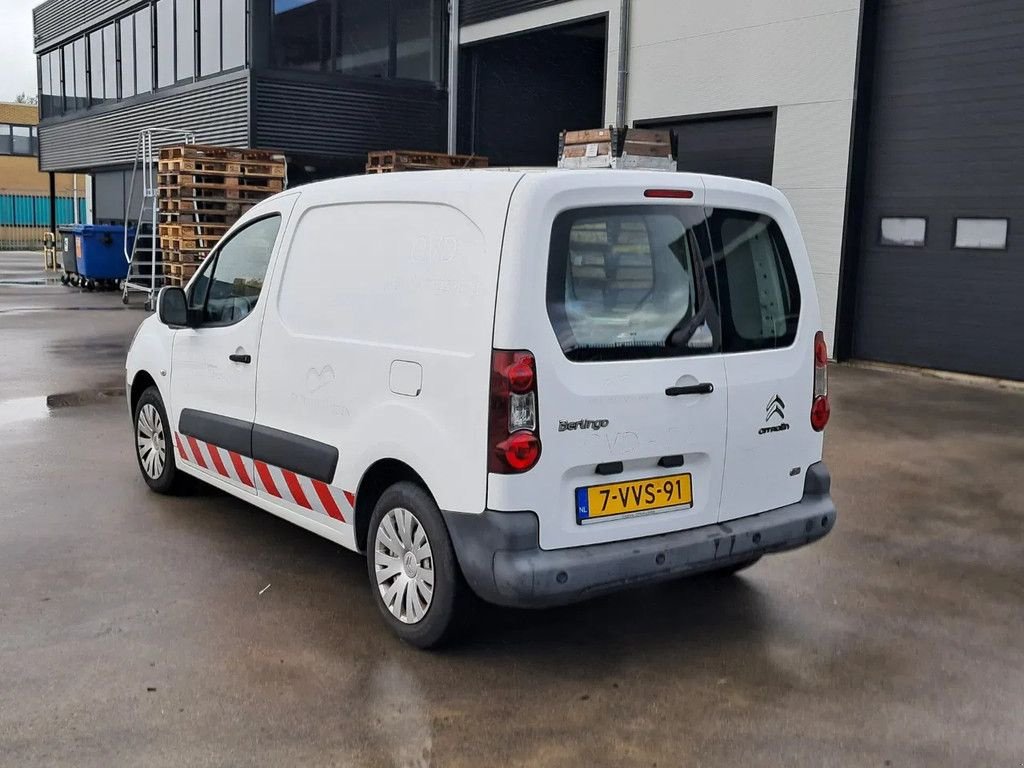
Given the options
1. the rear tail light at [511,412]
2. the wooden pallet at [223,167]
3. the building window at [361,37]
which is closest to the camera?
the rear tail light at [511,412]

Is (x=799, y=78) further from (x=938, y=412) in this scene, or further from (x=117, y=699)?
(x=117, y=699)

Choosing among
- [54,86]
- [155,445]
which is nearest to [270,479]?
[155,445]

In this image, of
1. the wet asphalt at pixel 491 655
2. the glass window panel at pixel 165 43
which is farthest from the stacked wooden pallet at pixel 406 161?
the wet asphalt at pixel 491 655

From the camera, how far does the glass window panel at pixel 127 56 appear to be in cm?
2597

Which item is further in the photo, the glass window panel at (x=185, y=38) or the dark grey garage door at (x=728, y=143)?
the glass window panel at (x=185, y=38)

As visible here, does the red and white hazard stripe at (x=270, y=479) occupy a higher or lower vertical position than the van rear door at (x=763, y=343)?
lower

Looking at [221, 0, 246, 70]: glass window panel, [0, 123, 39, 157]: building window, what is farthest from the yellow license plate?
[0, 123, 39, 157]: building window

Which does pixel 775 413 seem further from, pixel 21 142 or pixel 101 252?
pixel 21 142

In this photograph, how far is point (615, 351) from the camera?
4.03m

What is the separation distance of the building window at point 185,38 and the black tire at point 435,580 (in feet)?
65.1

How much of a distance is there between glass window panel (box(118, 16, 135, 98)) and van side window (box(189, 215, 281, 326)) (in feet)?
73.6

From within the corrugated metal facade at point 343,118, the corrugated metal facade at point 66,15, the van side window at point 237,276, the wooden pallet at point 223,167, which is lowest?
the van side window at point 237,276

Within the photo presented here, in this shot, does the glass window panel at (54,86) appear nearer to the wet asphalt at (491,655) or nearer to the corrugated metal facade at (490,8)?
the corrugated metal facade at (490,8)

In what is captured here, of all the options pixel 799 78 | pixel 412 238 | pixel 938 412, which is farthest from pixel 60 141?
pixel 412 238
